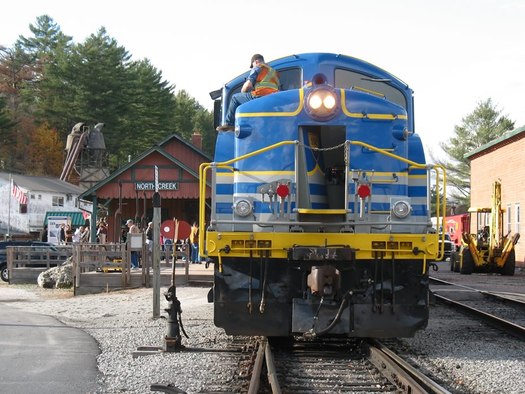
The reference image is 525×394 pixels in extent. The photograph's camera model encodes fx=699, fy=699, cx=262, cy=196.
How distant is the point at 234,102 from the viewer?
9727mm

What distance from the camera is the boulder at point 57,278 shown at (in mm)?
21141

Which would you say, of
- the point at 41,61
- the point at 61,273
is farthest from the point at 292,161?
the point at 41,61

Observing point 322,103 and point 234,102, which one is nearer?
point 322,103

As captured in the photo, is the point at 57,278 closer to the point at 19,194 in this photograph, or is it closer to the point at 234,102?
the point at 234,102

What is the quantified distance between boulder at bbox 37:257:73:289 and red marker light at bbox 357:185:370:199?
14961 millimetres

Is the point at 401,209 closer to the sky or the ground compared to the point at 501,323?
closer to the sky

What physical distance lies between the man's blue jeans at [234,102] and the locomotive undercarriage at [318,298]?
2.40m

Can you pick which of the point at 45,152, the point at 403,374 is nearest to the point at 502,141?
the point at 403,374

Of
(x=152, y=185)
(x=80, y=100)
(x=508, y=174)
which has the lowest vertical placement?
(x=152, y=185)

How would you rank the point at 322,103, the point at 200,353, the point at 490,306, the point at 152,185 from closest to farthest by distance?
the point at 322,103
the point at 200,353
the point at 490,306
the point at 152,185

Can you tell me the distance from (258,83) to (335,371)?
Answer: 394 cm

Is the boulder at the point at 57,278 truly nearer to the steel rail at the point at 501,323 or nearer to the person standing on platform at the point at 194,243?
the person standing on platform at the point at 194,243

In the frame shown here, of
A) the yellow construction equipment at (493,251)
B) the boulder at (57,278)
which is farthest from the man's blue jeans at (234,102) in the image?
the yellow construction equipment at (493,251)

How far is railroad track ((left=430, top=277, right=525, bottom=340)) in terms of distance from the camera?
11342 mm
